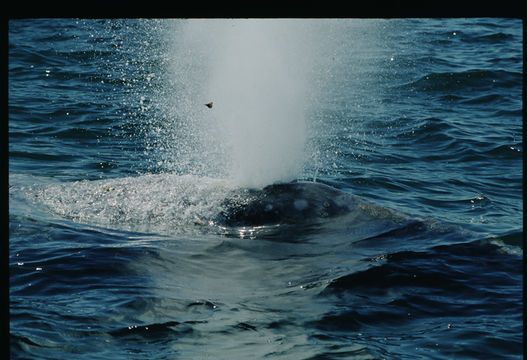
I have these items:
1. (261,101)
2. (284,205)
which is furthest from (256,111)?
(284,205)

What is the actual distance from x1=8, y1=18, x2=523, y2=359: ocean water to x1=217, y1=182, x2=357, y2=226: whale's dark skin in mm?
25

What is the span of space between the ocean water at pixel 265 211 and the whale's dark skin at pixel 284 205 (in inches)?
1.0

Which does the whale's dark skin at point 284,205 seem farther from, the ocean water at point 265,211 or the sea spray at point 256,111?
the sea spray at point 256,111

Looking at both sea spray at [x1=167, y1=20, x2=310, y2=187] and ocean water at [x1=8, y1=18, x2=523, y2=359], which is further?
sea spray at [x1=167, y1=20, x2=310, y2=187]

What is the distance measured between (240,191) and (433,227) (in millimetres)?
2256

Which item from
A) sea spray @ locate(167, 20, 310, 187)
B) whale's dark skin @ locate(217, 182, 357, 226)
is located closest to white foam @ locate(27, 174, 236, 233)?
whale's dark skin @ locate(217, 182, 357, 226)

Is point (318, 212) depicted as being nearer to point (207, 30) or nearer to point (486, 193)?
point (486, 193)

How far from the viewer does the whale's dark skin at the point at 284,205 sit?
7129mm

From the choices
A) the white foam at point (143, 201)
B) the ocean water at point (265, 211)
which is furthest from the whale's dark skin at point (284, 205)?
the white foam at point (143, 201)

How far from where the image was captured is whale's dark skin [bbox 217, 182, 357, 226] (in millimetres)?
7129

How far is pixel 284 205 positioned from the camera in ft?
23.7

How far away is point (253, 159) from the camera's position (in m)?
7.82

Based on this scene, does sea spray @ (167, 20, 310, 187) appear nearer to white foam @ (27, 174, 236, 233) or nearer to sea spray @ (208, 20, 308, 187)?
sea spray @ (208, 20, 308, 187)

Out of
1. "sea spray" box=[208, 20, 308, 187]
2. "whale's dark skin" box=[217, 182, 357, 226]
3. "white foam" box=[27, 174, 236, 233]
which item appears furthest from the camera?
"sea spray" box=[208, 20, 308, 187]
